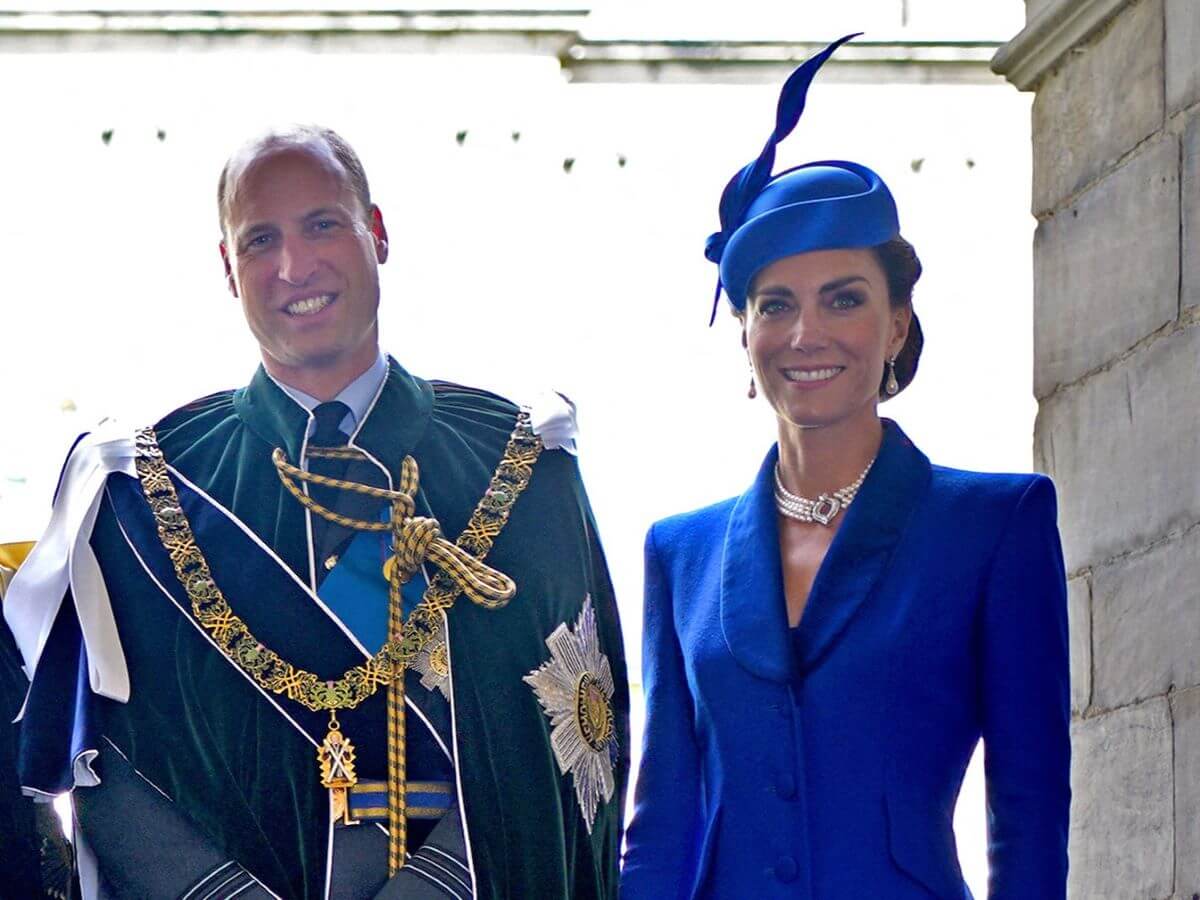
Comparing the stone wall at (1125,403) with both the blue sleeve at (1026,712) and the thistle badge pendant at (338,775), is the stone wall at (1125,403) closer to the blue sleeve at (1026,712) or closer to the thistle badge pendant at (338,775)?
the blue sleeve at (1026,712)

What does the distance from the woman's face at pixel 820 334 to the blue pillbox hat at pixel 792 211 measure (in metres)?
0.02

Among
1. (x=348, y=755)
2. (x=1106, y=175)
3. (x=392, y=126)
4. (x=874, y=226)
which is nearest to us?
(x=348, y=755)

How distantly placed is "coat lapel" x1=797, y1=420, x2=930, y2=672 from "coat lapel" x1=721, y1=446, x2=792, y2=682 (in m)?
0.04

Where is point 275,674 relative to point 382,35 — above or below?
below

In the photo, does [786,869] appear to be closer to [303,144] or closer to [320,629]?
[320,629]

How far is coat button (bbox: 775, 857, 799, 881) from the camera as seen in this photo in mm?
3467

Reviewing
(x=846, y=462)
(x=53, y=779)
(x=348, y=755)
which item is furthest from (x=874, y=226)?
(x=53, y=779)

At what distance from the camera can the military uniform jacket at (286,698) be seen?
3.40 m

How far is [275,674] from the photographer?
11.3ft

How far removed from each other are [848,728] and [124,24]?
3.12 metres

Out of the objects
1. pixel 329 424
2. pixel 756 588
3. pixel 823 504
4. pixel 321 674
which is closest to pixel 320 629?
pixel 321 674

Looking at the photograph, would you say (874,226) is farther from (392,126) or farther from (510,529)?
(392,126)

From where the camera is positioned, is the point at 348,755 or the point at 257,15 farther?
the point at 257,15

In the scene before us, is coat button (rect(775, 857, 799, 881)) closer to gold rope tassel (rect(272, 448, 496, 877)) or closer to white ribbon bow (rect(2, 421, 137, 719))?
gold rope tassel (rect(272, 448, 496, 877))
